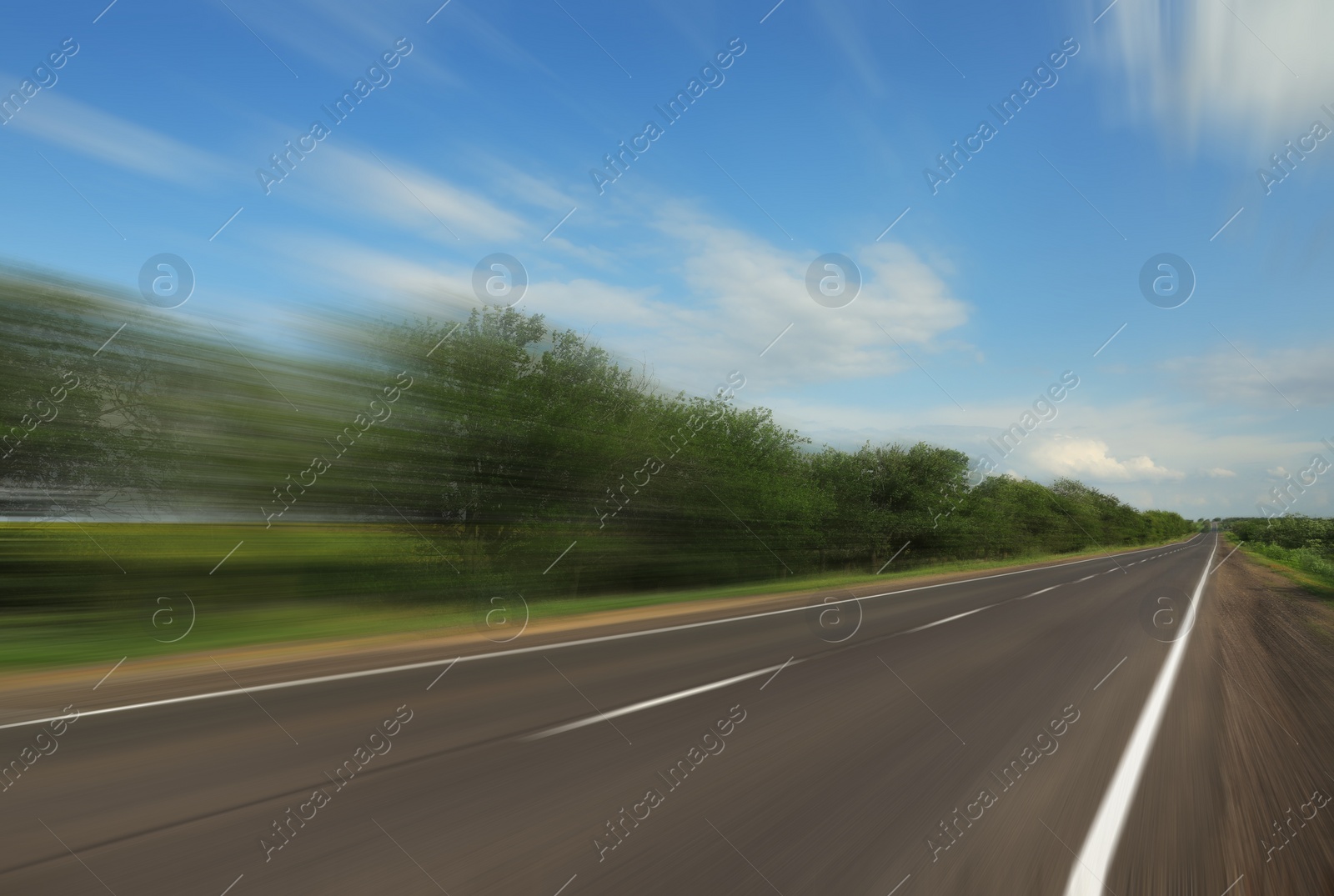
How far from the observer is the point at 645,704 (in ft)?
20.6

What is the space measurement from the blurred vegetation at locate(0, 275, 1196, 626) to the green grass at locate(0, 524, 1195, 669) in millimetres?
38

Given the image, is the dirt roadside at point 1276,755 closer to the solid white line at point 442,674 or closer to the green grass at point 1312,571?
the solid white line at point 442,674

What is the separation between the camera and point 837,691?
276 inches

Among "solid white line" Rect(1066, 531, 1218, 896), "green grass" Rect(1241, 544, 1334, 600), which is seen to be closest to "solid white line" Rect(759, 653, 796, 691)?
"solid white line" Rect(1066, 531, 1218, 896)

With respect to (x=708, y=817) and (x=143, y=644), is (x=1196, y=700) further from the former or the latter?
(x=143, y=644)

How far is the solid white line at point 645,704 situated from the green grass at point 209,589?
18.0 feet

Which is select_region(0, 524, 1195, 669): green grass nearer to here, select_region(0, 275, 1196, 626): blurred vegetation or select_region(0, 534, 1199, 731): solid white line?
select_region(0, 275, 1196, 626): blurred vegetation

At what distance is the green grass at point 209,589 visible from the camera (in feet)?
29.7

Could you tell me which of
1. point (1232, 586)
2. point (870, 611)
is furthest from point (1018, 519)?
point (870, 611)

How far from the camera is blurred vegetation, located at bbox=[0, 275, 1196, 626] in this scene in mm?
9828

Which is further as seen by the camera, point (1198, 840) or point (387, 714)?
point (387, 714)

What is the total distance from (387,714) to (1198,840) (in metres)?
5.52

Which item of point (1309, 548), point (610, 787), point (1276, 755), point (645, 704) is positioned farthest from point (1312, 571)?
point (610, 787)

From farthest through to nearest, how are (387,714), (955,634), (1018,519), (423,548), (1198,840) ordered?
(1018,519), (423,548), (955,634), (387,714), (1198,840)
